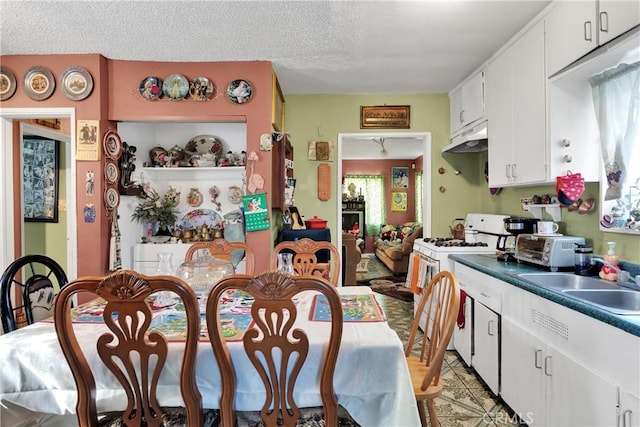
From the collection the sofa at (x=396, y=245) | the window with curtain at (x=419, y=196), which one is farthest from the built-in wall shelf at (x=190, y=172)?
the window with curtain at (x=419, y=196)

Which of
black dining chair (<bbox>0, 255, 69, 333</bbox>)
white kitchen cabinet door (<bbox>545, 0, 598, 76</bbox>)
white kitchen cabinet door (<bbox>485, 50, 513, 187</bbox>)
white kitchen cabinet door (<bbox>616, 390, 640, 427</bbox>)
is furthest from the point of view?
white kitchen cabinet door (<bbox>485, 50, 513, 187</bbox>)

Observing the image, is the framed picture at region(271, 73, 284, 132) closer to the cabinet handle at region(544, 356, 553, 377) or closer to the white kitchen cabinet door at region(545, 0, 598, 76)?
the white kitchen cabinet door at region(545, 0, 598, 76)

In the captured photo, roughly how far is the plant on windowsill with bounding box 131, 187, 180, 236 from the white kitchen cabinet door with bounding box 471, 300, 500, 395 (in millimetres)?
2934

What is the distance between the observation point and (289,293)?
1.06 m

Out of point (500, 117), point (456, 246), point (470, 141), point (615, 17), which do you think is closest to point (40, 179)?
point (456, 246)

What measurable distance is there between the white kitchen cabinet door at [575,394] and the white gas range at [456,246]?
4.41 ft

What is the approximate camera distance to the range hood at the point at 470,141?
3176 millimetres

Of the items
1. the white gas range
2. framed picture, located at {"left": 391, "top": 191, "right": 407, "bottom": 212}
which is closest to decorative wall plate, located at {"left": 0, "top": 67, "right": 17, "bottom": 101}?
the white gas range

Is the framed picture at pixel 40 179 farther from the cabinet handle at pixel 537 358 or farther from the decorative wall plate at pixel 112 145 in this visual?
the cabinet handle at pixel 537 358

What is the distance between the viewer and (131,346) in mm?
1121

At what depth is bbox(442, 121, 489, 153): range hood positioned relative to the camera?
10.4ft

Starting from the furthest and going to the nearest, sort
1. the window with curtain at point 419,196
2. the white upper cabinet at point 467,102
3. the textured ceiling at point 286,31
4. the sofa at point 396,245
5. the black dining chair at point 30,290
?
the window with curtain at point 419,196 < the sofa at point 396,245 < the white upper cabinet at point 467,102 < the textured ceiling at point 286,31 < the black dining chair at point 30,290

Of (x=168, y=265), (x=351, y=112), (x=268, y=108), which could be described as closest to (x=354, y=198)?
(x=351, y=112)

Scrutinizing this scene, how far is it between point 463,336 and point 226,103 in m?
2.72
